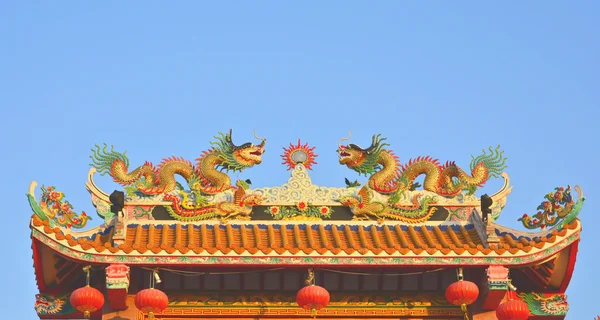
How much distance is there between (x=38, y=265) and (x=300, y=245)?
4.34m

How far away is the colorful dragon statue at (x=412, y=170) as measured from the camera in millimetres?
23078

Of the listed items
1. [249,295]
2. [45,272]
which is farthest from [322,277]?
[45,272]

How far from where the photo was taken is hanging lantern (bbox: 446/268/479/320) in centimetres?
2036

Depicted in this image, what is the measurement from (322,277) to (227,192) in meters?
2.66

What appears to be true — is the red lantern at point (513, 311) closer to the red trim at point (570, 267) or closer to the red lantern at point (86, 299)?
the red trim at point (570, 267)

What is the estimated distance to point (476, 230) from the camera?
22.3 metres

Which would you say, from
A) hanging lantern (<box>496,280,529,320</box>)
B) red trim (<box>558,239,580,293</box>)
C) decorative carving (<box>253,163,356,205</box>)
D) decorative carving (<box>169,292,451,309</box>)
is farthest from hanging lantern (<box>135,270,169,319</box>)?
red trim (<box>558,239,580,293</box>)

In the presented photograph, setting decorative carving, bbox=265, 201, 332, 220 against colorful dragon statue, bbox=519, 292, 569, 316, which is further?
decorative carving, bbox=265, 201, 332, 220

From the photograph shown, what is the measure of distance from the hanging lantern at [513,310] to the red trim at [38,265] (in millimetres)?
7518

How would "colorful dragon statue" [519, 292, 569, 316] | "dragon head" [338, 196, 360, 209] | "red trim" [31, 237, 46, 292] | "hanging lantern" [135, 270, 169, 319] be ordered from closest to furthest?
"hanging lantern" [135, 270, 169, 319]
"red trim" [31, 237, 46, 292]
"colorful dragon statue" [519, 292, 569, 316]
"dragon head" [338, 196, 360, 209]

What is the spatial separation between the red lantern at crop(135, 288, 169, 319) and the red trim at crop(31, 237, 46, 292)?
192 cm

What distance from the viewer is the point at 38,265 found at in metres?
21.1

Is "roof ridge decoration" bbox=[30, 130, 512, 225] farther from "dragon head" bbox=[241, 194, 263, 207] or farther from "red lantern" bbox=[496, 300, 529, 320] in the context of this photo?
"red lantern" bbox=[496, 300, 529, 320]

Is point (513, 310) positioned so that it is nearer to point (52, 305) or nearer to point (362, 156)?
point (362, 156)
